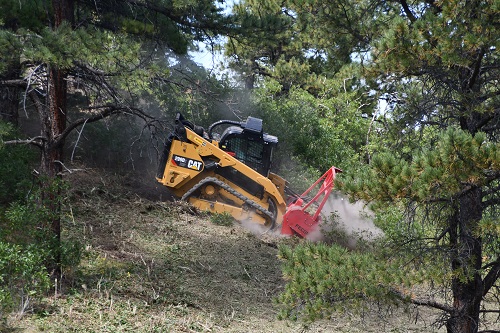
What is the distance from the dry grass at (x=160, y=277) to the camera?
773 centimetres

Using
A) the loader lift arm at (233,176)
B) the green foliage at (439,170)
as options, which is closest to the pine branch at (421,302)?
the green foliage at (439,170)

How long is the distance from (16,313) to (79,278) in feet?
5.03

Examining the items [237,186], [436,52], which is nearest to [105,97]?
[436,52]

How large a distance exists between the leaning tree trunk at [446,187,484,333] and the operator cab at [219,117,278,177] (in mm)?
7712

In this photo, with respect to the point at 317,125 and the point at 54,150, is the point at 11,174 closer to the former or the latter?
the point at 54,150

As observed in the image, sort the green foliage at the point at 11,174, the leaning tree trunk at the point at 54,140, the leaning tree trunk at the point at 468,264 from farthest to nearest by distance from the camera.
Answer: the green foliage at the point at 11,174, the leaning tree trunk at the point at 54,140, the leaning tree trunk at the point at 468,264

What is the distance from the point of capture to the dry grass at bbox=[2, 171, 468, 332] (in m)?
7.73

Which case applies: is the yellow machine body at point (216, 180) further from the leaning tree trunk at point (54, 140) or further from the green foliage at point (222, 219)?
the leaning tree trunk at point (54, 140)

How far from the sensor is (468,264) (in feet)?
20.7

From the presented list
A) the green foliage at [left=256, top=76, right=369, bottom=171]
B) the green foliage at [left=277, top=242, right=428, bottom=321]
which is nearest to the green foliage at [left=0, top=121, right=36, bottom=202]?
the green foliage at [left=277, top=242, right=428, bottom=321]

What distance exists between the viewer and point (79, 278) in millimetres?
8492

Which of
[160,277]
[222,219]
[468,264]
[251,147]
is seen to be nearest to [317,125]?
[251,147]

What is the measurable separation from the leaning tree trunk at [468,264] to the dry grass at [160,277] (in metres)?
1.11

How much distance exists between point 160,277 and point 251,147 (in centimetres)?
551
